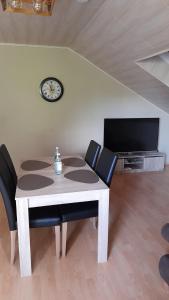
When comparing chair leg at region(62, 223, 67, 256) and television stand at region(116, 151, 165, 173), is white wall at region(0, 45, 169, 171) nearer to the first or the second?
television stand at region(116, 151, 165, 173)

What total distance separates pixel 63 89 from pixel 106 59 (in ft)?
3.23

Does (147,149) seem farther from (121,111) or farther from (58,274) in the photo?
(58,274)

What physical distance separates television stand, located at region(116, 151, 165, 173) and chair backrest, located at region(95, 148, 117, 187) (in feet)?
6.80

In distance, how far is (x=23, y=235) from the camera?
76.9 inches

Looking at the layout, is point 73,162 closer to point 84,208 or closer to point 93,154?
point 93,154

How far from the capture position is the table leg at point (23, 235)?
1.91 meters

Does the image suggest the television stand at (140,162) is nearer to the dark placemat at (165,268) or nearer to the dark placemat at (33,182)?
the dark placemat at (33,182)

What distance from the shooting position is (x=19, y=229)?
6.35 ft

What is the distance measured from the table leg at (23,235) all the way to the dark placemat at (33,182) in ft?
0.59

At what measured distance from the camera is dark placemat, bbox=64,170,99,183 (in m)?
2.26

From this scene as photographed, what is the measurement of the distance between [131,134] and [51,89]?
180 centimetres

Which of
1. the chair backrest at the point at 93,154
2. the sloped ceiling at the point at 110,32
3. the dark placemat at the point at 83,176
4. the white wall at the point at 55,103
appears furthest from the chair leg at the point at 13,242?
the white wall at the point at 55,103

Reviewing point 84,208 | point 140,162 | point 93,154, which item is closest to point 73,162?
point 93,154

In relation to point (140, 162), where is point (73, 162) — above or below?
above
